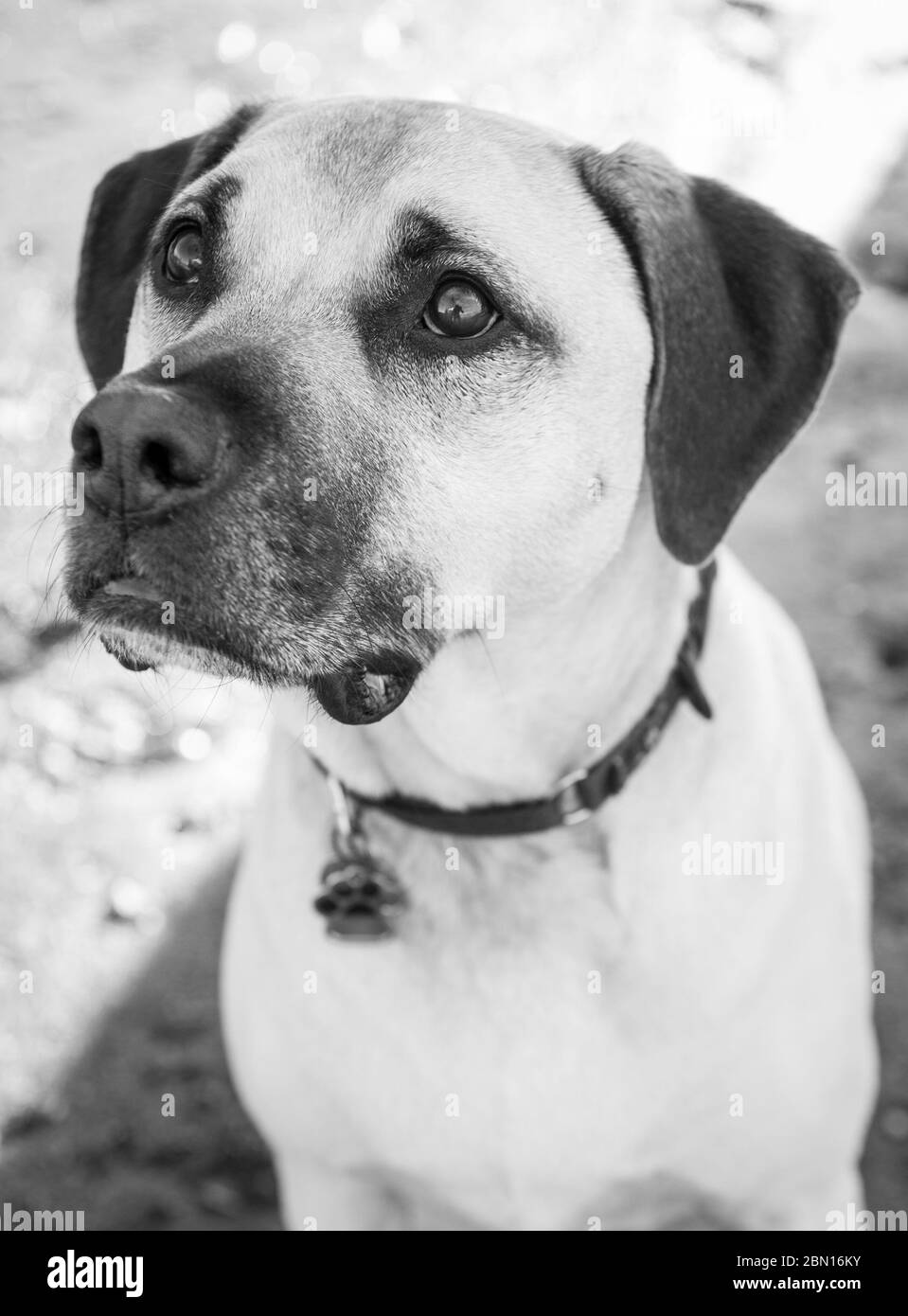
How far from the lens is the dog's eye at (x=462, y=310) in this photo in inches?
81.8

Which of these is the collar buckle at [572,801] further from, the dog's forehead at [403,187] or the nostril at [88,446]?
the nostril at [88,446]

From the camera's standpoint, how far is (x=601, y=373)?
2.12 metres

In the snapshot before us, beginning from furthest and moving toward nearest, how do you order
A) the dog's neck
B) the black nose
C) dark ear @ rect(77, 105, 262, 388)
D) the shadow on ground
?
the shadow on ground < dark ear @ rect(77, 105, 262, 388) < the dog's neck < the black nose

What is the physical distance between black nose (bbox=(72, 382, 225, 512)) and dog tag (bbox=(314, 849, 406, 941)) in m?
0.86

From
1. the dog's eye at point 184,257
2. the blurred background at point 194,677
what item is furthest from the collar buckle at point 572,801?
the dog's eye at point 184,257

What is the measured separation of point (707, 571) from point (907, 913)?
168 cm

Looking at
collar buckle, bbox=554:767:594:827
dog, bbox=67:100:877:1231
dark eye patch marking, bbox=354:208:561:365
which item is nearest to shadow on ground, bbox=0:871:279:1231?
dog, bbox=67:100:877:1231

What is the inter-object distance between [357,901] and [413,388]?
2.97ft

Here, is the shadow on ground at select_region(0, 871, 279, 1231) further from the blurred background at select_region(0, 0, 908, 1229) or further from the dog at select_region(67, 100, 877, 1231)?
the dog at select_region(67, 100, 877, 1231)

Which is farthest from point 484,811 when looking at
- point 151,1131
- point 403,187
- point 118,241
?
point 151,1131

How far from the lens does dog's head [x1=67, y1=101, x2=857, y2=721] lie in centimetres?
188

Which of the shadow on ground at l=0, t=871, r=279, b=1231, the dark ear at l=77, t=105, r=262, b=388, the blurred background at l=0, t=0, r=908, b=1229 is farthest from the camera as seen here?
the blurred background at l=0, t=0, r=908, b=1229

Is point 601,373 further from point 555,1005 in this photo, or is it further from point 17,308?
point 17,308

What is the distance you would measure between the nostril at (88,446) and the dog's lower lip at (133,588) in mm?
159
